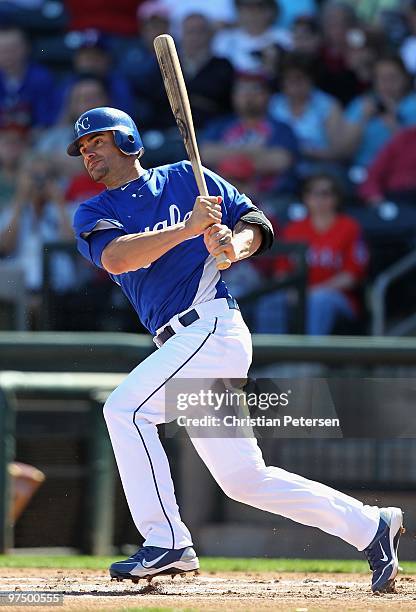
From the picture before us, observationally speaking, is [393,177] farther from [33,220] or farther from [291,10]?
[33,220]

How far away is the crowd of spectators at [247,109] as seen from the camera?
8.86 metres

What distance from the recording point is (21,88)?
1002cm

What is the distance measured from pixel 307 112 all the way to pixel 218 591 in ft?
20.4

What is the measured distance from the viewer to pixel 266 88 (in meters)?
9.69

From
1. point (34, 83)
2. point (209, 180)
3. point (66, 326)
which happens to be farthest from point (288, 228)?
point (209, 180)

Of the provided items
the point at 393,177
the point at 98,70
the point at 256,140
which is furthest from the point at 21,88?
the point at 393,177

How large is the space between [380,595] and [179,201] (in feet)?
5.30

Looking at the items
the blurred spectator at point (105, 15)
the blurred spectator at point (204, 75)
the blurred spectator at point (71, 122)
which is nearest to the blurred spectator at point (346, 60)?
the blurred spectator at point (204, 75)

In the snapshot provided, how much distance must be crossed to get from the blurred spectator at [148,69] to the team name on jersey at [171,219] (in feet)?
19.0

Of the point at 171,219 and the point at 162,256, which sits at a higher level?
the point at 171,219

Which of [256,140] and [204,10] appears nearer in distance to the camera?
[256,140]

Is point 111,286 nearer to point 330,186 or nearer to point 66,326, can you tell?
point 66,326

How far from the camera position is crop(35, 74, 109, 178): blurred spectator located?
31.2ft

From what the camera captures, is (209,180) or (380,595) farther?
(209,180)
